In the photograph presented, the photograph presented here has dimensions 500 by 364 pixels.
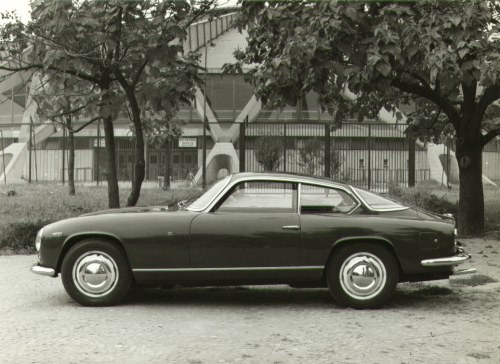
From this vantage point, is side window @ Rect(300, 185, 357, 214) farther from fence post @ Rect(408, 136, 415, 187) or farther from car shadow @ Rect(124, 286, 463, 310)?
fence post @ Rect(408, 136, 415, 187)

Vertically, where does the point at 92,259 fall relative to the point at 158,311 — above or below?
above

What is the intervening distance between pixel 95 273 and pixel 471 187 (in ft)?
27.9

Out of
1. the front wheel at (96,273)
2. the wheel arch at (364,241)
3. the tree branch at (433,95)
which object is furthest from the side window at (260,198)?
the tree branch at (433,95)

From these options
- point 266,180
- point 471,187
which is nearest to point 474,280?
point 266,180

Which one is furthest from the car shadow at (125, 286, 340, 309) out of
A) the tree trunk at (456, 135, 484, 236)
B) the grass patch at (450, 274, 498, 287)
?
the tree trunk at (456, 135, 484, 236)

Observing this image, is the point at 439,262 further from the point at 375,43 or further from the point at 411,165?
the point at 411,165

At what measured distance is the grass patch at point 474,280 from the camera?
7.63 metres

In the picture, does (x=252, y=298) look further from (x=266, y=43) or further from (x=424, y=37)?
(x=266, y=43)

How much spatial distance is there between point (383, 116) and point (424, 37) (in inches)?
1321

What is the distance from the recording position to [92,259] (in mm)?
6305

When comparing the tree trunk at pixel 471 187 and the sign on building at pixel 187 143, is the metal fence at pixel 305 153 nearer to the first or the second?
the tree trunk at pixel 471 187

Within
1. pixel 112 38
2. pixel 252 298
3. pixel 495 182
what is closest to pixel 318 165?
pixel 112 38

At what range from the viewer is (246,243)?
6.24 meters

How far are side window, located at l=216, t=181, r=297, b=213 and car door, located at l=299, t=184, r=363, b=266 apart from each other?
0.12m
